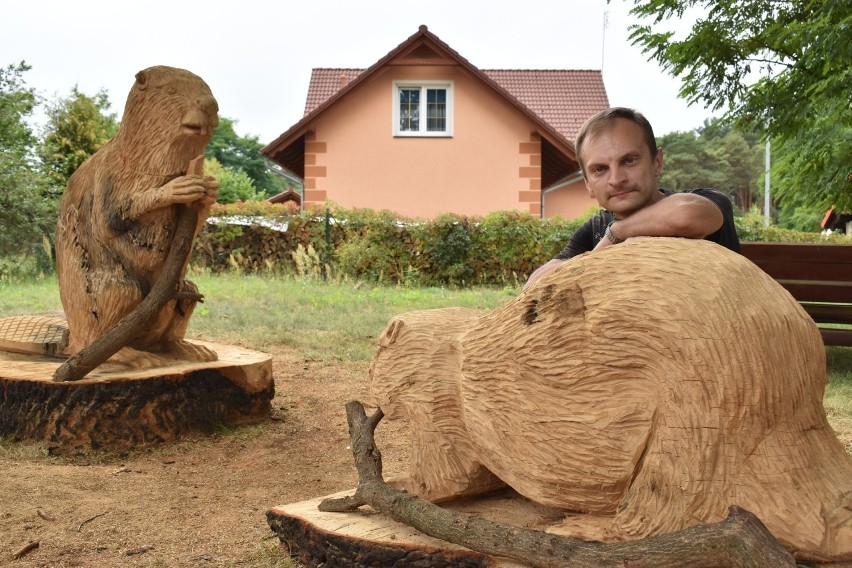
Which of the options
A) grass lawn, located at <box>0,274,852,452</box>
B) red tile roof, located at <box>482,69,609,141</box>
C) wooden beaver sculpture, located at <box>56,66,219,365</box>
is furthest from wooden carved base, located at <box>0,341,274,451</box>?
red tile roof, located at <box>482,69,609,141</box>

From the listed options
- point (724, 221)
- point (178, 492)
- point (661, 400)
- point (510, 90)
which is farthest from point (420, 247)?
point (661, 400)

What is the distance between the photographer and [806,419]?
182cm

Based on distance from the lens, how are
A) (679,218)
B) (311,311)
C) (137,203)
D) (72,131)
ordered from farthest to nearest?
1. (72,131)
2. (311,311)
3. (137,203)
4. (679,218)

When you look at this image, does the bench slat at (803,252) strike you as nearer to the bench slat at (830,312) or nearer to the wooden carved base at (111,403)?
the bench slat at (830,312)

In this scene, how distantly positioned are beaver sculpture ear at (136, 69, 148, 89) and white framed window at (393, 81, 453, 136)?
12.8 metres

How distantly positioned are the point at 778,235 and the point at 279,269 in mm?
9360

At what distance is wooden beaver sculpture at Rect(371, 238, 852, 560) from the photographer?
176 centimetres

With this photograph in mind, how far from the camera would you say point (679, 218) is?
212 centimetres

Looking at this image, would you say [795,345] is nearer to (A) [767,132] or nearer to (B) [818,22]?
(B) [818,22]

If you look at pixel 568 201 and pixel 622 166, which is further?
pixel 568 201

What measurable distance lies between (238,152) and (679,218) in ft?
155

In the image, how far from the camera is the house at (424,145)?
16.8 metres

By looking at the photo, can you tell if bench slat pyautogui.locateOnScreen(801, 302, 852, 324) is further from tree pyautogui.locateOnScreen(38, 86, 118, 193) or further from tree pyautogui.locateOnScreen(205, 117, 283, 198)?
tree pyautogui.locateOnScreen(205, 117, 283, 198)

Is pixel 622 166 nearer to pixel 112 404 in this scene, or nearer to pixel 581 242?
pixel 581 242
